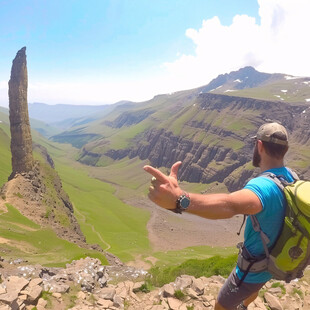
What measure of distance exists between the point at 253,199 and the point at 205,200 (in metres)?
1.03

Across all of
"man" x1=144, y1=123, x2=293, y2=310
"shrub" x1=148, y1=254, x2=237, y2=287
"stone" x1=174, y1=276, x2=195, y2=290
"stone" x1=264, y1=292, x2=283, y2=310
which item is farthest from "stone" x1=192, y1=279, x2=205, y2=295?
"man" x1=144, y1=123, x2=293, y2=310

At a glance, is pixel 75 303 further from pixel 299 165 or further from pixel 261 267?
pixel 299 165

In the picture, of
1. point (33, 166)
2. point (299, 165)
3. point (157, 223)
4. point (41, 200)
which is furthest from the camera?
point (299, 165)

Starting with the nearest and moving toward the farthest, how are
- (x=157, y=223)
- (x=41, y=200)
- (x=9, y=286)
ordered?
(x=9, y=286) → (x=41, y=200) → (x=157, y=223)

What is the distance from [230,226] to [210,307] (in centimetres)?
15644

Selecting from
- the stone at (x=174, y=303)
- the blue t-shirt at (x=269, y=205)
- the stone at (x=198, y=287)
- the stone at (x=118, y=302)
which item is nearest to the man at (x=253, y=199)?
the blue t-shirt at (x=269, y=205)

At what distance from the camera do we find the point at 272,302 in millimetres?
12508

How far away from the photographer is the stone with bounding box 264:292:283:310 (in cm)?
1228

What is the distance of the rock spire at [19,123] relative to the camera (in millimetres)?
73062

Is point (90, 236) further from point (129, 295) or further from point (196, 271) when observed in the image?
point (129, 295)

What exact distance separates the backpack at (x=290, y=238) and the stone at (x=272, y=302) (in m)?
7.56

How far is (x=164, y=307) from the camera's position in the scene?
481 inches

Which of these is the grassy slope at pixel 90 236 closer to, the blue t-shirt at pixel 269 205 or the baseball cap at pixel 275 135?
the blue t-shirt at pixel 269 205

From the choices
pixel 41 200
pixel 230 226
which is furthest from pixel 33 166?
pixel 230 226
